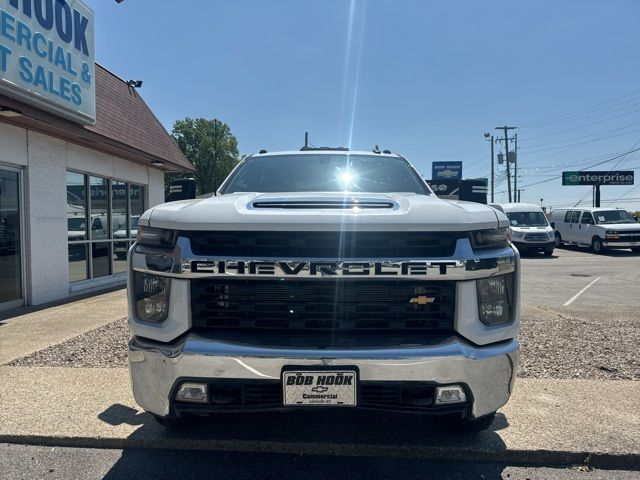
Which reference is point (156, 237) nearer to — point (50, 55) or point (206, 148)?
point (50, 55)

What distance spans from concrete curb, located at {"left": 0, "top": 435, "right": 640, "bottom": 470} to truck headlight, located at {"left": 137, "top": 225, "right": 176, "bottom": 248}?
130 cm

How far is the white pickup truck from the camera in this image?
241 cm

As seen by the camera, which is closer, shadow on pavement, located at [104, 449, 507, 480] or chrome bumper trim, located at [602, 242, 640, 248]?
shadow on pavement, located at [104, 449, 507, 480]

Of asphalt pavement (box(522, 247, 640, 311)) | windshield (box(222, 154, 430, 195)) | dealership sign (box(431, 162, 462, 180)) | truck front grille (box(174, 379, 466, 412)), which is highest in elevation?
dealership sign (box(431, 162, 462, 180))

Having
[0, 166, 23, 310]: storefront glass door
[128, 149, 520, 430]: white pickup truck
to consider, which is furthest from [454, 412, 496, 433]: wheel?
[0, 166, 23, 310]: storefront glass door

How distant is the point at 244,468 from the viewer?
2.86m

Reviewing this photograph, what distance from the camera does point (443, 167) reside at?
207 feet

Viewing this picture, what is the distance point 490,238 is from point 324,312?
96cm

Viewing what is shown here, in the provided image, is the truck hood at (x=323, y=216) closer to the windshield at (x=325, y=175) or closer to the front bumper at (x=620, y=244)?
the windshield at (x=325, y=175)

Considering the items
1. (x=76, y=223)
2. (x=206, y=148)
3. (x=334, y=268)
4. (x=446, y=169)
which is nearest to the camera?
(x=334, y=268)

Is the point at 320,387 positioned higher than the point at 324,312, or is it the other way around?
the point at 324,312

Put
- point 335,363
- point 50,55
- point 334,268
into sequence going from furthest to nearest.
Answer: point 50,55
point 334,268
point 335,363

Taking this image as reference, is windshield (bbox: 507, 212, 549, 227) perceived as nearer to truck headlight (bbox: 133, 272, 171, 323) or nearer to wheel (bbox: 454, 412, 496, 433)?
wheel (bbox: 454, 412, 496, 433)

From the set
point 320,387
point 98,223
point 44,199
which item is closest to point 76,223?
point 98,223
